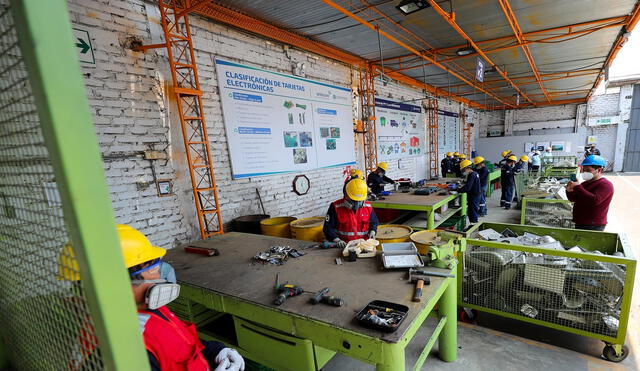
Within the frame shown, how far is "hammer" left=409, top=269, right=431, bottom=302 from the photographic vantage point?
177 cm

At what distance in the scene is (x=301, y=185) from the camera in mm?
6371

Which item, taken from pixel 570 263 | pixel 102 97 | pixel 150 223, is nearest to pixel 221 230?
pixel 150 223

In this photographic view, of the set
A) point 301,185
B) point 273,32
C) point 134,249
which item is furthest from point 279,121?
point 134,249

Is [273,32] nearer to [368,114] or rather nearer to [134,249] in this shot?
[368,114]

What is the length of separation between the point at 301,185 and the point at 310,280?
4316 mm

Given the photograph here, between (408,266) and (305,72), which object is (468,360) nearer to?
(408,266)

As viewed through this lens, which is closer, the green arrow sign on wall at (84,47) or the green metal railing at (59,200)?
the green metal railing at (59,200)

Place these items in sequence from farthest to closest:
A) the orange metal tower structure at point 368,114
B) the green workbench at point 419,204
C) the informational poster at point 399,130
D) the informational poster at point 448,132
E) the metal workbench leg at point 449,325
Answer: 1. the informational poster at point 448,132
2. the informational poster at point 399,130
3. the orange metal tower structure at point 368,114
4. the green workbench at point 419,204
5. the metal workbench leg at point 449,325

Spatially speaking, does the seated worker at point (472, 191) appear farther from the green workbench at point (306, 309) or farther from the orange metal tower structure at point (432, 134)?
the orange metal tower structure at point (432, 134)

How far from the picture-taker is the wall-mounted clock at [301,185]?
20.4ft

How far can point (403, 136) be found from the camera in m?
10.4

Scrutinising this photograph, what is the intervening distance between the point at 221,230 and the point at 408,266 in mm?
3348

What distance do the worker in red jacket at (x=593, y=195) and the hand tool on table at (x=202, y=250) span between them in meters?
4.59

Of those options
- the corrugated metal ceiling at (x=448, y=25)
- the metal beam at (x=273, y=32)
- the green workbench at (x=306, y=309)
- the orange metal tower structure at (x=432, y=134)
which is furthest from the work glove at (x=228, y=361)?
the orange metal tower structure at (x=432, y=134)
